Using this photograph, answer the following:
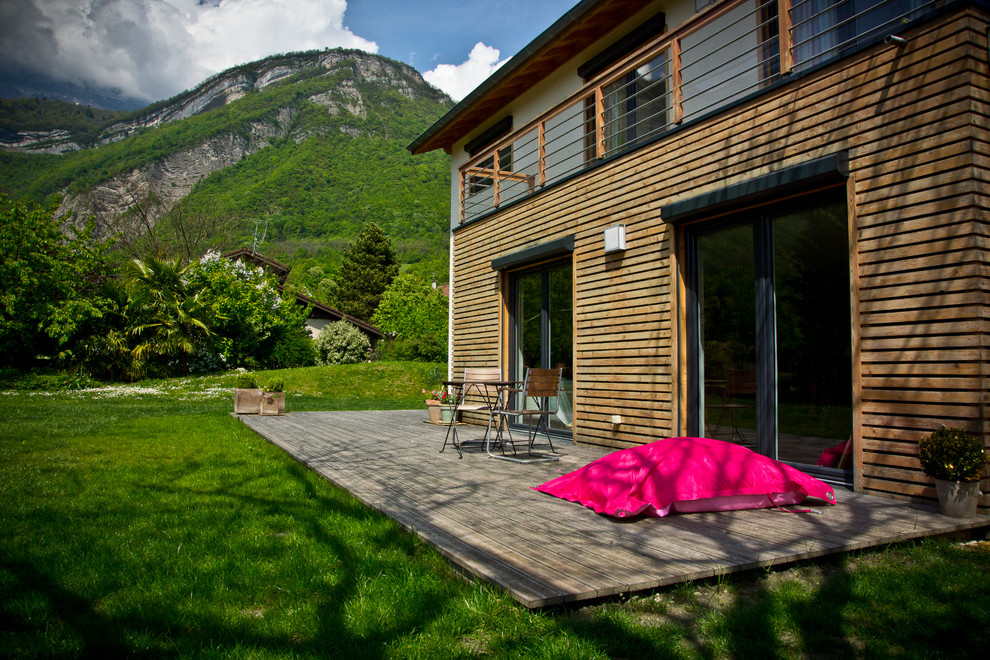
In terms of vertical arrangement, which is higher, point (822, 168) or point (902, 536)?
point (822, 168)

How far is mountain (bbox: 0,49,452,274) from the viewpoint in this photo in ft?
119

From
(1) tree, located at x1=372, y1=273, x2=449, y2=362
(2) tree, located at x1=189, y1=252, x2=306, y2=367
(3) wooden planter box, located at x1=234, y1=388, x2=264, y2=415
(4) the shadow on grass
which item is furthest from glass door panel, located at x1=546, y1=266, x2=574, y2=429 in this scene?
(1) tree, located at x1=372, y1=273, x2=449, y2=362

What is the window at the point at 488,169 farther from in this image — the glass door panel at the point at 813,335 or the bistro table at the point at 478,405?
the glass door panel at the point at 813,335

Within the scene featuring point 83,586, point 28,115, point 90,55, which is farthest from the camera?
point 90,55

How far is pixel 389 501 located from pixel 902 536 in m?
2.78

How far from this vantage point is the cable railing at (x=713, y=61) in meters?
4.45

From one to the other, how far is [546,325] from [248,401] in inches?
243

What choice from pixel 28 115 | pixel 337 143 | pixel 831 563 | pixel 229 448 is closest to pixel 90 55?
pixel 28 115

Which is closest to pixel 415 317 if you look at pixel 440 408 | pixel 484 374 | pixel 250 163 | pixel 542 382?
pixel 250 163

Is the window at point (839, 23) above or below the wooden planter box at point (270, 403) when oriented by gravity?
above

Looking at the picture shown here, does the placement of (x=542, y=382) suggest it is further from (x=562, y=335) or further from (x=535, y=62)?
(x=535, y=62)

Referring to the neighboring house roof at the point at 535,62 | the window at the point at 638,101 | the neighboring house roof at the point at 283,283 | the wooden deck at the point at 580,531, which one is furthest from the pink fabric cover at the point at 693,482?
the neighboring house roof at the point at 283,283

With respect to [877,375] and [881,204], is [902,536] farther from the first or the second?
[881,204]

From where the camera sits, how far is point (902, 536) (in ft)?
9.29
